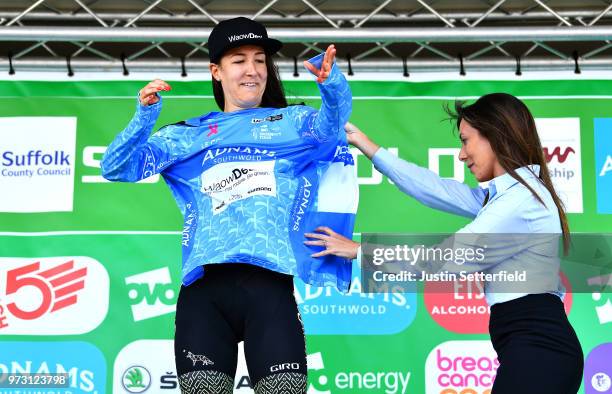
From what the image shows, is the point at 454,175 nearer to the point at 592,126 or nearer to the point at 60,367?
the point at 592,126

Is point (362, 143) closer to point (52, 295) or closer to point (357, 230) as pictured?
point (357, 230)

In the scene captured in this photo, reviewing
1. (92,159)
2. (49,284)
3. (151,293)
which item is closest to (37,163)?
(92,159)

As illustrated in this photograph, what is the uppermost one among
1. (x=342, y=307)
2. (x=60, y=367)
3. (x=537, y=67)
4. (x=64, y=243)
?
(x=537, y=67)

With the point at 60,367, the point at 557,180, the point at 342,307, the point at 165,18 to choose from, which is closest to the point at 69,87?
the point at 165,18

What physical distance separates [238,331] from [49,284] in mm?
1862

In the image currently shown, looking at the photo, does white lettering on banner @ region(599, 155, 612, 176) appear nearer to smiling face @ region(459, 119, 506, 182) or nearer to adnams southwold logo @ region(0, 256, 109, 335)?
smiling face @ region(459, 119, 506, 182)

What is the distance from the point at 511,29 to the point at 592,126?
68 centimetres

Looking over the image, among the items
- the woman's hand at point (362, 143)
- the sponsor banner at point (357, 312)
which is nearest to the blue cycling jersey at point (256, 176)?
the woman's hand at point (362, 143)

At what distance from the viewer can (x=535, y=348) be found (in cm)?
221

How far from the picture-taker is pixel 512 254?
2336mm

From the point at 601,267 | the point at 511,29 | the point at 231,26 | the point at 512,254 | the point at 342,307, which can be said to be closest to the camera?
the point at 512,254

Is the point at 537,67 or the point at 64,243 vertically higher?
the point at 537,67

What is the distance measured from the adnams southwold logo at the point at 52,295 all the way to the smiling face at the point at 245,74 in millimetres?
1702

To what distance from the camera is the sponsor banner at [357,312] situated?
13.0ft
